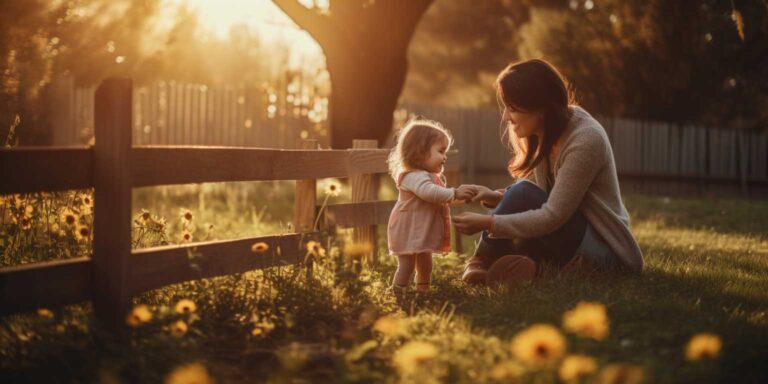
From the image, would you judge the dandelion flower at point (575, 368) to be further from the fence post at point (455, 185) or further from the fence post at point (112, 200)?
the fence post at point (455, 185)

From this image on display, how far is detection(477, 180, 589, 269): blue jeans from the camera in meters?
5.19

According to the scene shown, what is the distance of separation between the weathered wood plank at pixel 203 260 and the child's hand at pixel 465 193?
0.96 metres

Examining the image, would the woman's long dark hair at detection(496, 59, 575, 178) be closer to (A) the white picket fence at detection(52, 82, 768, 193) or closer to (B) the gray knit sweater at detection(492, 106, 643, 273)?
(B) the gray knit sweater at detection(492, 106, 643, 273)

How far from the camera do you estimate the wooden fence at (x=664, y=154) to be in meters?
18.6

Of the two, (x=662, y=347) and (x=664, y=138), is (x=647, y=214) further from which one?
(x=662, y=347)

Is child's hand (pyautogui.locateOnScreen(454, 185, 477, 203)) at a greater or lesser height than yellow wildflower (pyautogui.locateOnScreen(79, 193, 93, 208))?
greater

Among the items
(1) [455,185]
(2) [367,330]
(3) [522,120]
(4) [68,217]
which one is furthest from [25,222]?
Answer: (1) [455,185]

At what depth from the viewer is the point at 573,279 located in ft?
16.1

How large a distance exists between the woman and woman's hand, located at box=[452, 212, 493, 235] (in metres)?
0.05

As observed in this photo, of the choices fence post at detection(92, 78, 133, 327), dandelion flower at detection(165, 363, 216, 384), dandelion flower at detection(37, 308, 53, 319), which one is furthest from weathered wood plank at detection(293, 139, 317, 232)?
dandelion flower at detection(165, 363, 216, 384)

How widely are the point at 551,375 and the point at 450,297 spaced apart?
198cm

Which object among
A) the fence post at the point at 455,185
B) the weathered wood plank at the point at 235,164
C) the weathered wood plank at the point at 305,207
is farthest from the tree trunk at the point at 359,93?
the weathered wood plank at the point at 305,207

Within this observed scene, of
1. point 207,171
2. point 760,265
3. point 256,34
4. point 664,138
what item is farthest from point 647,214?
point 256,34

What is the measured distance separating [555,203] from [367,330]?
1.55m
